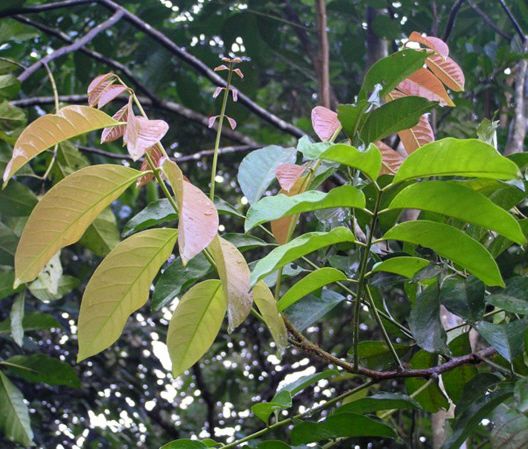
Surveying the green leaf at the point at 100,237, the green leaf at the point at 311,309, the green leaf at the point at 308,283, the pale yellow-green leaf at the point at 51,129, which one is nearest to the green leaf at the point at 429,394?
the green leaf at the point at 311,309

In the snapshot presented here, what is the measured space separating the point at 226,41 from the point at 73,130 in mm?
1440

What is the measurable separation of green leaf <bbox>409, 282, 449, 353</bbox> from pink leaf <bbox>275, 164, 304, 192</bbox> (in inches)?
6.2

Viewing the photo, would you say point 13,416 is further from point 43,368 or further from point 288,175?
point 288,175

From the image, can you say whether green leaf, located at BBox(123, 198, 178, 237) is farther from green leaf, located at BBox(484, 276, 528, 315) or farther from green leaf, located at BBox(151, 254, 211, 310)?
green leaf, located at BBox(484, 276, 528, 315)

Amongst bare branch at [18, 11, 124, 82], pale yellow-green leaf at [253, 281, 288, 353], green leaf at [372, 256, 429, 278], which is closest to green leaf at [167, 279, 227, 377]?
pale yellow-green leaf at [253, 281, 288, 353]

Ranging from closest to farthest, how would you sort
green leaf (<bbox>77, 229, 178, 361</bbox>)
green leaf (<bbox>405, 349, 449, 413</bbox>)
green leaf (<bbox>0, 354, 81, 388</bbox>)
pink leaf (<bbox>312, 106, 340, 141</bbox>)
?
green leaf (<bbox>77, 229, 178, 361</bbox>) → pink leaf (<bbox>312, 106, 340, 141</bbox>) → green leaf (<bbox>405, 349, 449, 413</bbox>) → green leaf (<bbox>0, 354, 81, 388</bbox>)

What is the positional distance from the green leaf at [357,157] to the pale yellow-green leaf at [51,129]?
18 cm

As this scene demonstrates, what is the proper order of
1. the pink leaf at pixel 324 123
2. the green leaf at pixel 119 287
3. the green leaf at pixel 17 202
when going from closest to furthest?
the green leaf at pixel 119 287
the pink leaf at pixel 324 123
the green leaf at pixel 17 202

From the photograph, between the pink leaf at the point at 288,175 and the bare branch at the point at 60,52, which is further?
the bare branch at the point at 60,52

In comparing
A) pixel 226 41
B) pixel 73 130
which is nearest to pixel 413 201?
pixel 73 130

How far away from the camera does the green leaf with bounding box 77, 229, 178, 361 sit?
2.01ft

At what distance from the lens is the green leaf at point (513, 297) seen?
2.03ft

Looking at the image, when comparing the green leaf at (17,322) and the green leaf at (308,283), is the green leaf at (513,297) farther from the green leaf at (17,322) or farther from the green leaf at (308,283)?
the green leaf at (17,322)

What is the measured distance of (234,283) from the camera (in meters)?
0.57
